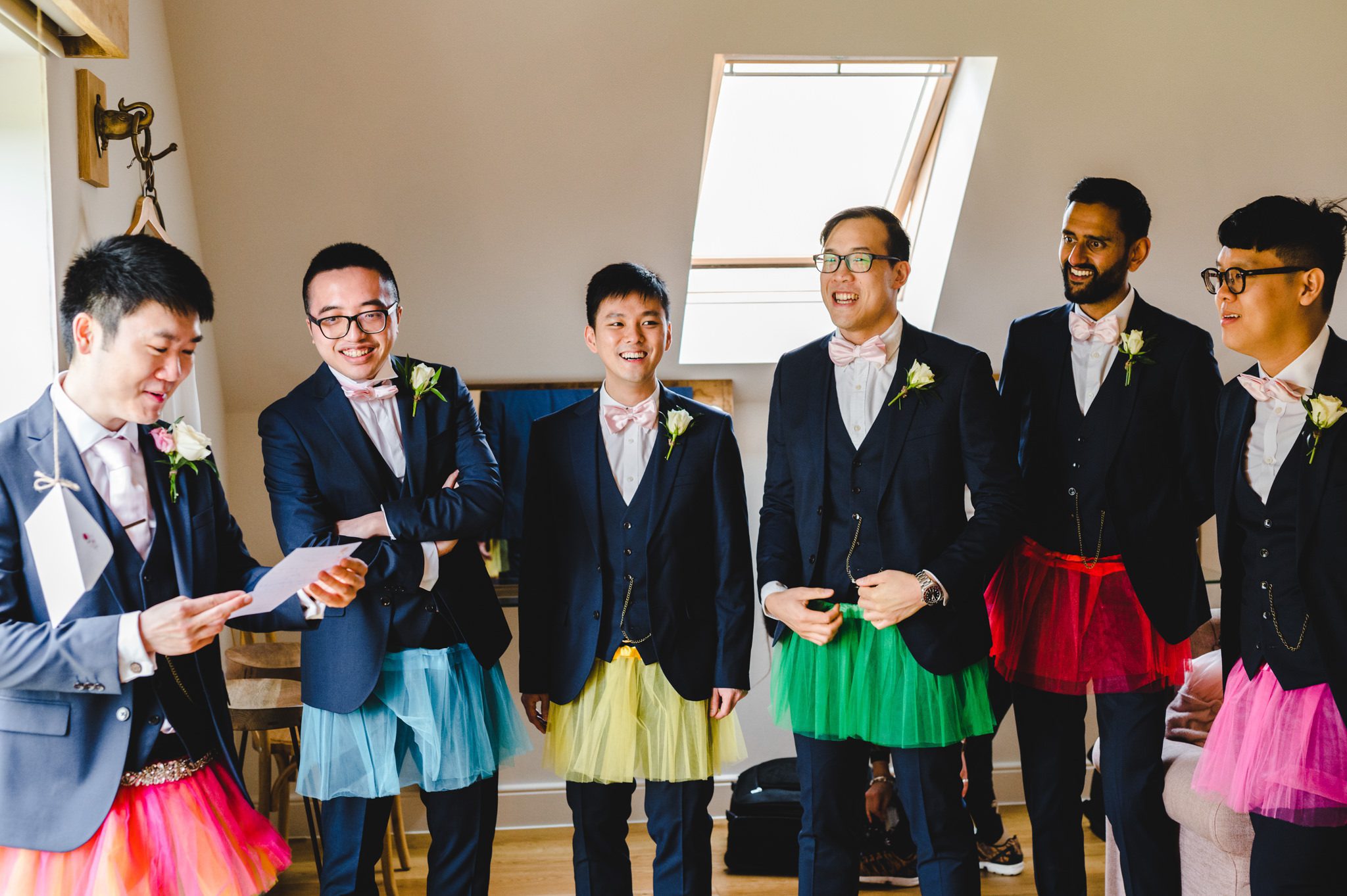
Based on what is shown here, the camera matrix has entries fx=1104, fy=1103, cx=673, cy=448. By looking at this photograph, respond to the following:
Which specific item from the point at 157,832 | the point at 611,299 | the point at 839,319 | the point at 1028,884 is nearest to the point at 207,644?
the point at 157,832

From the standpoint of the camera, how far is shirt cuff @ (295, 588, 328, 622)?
6.91 ft

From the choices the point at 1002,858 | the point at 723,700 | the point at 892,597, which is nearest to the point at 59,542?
the point at 723,700

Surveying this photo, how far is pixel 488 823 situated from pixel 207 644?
0.87m

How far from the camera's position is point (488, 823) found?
8.21 feet


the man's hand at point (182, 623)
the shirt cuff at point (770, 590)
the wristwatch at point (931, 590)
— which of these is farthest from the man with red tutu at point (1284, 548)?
the man's hand at point (182, 623)

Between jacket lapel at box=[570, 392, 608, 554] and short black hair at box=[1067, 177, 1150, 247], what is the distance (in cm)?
128

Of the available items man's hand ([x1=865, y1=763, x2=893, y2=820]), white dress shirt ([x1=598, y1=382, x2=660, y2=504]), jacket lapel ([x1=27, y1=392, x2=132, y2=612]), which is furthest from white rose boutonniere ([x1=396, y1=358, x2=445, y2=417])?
man's hand ([x1=865, y1=763, x2=893, y2=820])

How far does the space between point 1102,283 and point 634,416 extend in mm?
1150

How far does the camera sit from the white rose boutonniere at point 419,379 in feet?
8.02

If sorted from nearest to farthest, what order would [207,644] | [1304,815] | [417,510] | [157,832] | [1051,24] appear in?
[157,832]
[207,644]
[1304,815]
[417,510]
[1051,24]

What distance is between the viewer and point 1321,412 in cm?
211

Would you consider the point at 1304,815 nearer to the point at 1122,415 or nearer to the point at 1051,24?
the point at 1122,415

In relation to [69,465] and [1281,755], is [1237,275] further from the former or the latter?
[69,465]

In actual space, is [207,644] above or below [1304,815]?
above
